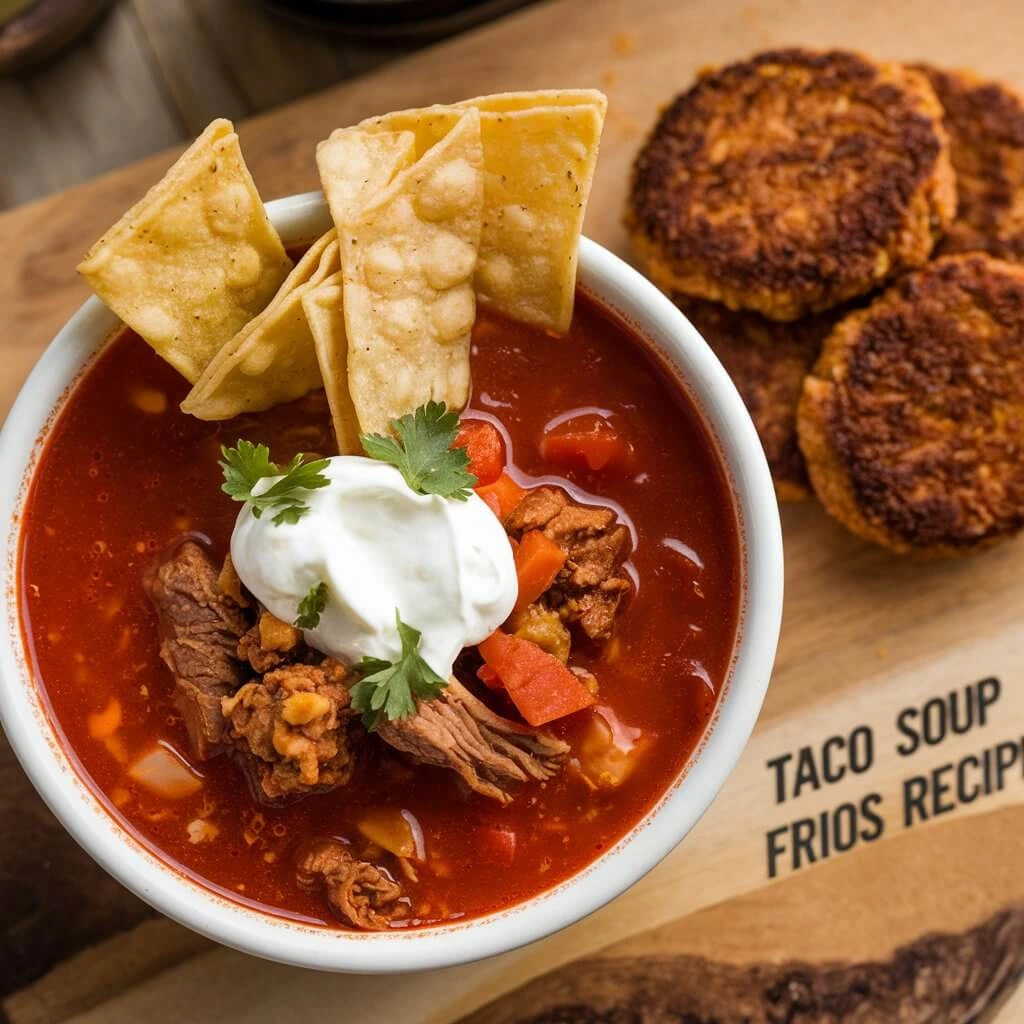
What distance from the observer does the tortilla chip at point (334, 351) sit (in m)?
2.36

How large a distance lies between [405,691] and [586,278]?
0.86 metres

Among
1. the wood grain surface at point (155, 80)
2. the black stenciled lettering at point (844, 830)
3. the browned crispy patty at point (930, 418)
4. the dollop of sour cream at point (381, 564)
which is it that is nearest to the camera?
the dollop of sour cream at point (381, 564)

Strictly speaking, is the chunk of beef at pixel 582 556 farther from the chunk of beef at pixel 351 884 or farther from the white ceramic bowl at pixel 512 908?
the chunk of beef at pixel 351 884

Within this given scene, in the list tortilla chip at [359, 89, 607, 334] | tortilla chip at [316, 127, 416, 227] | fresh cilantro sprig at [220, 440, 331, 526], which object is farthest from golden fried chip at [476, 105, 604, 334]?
fresh cilantro sprig at [220, 440, 331, 526]

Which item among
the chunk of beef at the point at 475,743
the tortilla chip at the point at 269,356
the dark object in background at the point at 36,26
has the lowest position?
the chunk of beef at the point at 475,743

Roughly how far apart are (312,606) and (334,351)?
1.53 ft

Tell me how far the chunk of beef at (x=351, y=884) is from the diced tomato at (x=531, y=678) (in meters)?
0.41

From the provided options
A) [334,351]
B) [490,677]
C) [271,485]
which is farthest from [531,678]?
[334,351]

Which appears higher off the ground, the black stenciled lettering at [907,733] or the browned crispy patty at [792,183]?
the browned crispy patty at [792,183]

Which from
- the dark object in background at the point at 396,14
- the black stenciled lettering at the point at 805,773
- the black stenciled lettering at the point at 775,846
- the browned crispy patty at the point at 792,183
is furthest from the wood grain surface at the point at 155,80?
the black stenciled lettering at the point at 775,846

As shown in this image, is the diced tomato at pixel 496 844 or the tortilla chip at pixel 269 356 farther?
the diced tomato at pixel 496 844

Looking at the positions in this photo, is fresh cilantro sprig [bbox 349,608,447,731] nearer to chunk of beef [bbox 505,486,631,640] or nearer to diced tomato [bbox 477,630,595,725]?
diced tomato [bbox 477,630,595,725]

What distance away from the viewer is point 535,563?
2.44 m

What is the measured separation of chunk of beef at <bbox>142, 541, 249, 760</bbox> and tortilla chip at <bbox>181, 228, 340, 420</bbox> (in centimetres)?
29
